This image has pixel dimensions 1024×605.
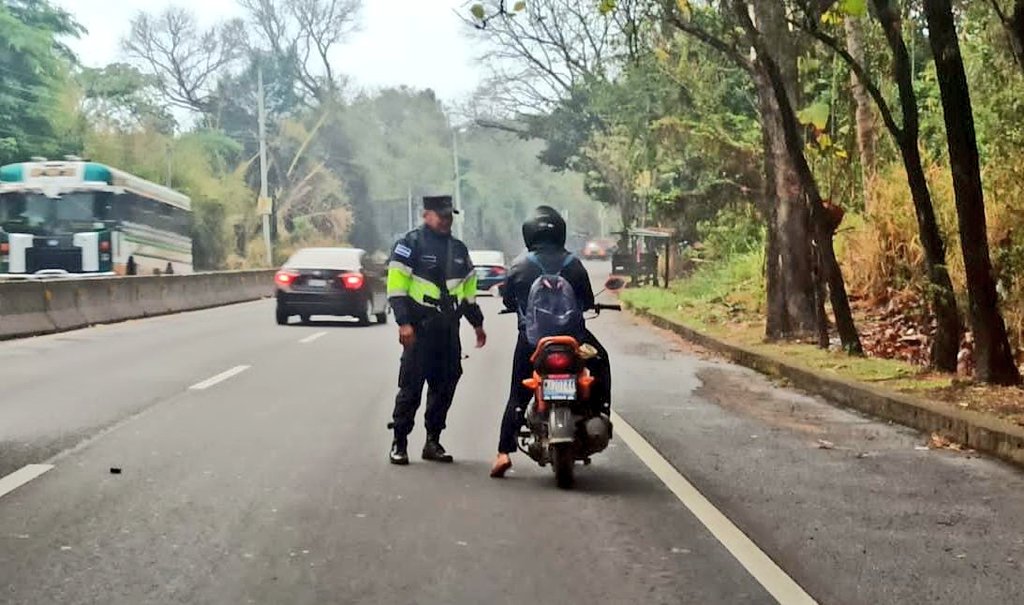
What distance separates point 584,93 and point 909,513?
45.4 meters

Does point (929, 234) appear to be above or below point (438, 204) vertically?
below

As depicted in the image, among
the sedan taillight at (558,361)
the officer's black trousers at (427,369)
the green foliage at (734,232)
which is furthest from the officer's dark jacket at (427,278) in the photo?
the green foliage at (734,232)

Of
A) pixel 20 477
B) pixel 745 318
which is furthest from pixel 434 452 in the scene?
pixel 745 318

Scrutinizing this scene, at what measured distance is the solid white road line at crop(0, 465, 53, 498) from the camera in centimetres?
770

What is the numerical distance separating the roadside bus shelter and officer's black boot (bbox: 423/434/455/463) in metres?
28.7

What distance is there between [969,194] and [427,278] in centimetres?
537

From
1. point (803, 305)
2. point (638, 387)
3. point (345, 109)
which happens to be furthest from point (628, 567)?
point (345, 109)

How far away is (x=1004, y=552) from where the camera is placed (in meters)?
6.27

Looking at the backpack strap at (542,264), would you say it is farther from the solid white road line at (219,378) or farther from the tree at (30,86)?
the tree at (30,86)

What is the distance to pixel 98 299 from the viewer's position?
25.1 metres

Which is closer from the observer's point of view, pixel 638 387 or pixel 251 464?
pixel 251 464

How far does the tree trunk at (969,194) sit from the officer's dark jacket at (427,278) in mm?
5012

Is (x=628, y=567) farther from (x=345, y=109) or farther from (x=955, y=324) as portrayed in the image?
(x=345, y=109)

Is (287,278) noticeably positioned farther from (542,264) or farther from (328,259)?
(542,264)
